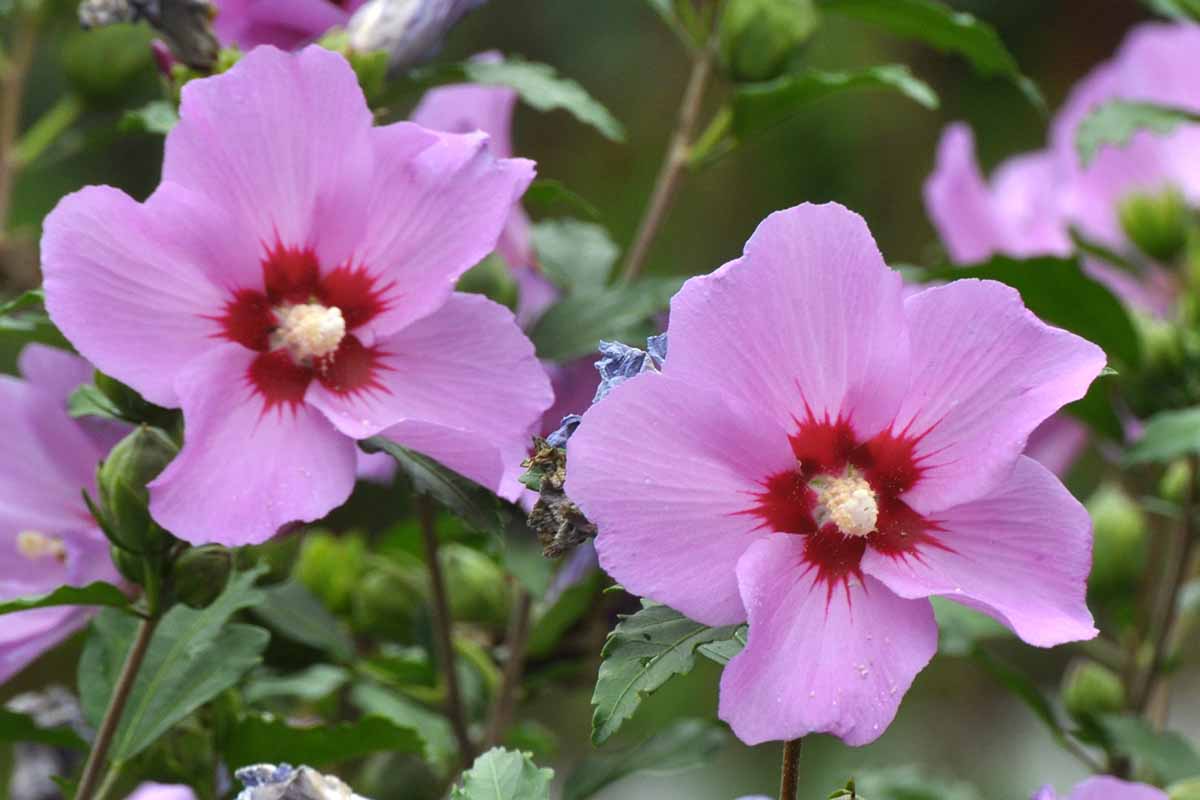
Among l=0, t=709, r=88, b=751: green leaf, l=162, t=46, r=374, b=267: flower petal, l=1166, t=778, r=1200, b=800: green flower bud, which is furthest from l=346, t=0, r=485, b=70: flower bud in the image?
l=1166, t=778, r=1200, b=800: green flower bud

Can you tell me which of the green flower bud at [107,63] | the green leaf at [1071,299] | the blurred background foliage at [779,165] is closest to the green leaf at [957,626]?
the green leaf at [1071,299]

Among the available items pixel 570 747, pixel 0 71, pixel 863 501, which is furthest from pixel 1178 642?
pixel 570 747

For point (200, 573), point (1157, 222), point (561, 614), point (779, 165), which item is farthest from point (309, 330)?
point (779, 165)

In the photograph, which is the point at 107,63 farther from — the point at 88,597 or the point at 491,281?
the point at 88,597

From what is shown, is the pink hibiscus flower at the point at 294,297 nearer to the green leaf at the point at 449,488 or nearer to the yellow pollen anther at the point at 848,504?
the green leaf at the point at 449,488

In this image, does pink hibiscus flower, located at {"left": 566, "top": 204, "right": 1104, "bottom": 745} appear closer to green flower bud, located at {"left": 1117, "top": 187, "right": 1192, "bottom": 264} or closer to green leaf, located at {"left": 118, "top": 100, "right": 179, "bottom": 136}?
green leaf, located at {"left": 118, "top": 100, "right": 179, "bottom": 136}
